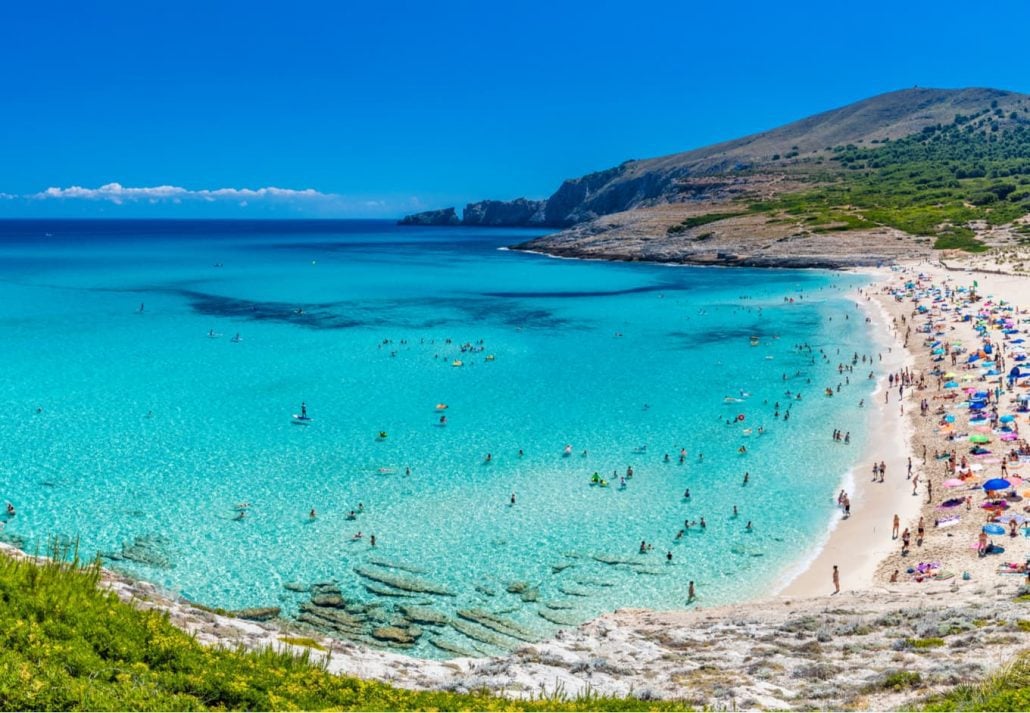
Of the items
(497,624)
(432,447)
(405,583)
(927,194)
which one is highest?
(927,194)

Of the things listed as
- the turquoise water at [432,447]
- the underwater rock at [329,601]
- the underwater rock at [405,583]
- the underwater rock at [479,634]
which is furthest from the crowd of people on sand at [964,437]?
the underwater rock at [329,601]

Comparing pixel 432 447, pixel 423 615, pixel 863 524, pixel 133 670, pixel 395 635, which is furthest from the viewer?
pixel 432 447

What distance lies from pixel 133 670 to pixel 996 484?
30249mm

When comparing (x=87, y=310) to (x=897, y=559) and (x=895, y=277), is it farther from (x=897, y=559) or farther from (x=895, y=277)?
(x=895, y=277)

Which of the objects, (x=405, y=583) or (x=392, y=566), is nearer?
(x=405, y=583)

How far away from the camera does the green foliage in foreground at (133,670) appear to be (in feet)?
30.7

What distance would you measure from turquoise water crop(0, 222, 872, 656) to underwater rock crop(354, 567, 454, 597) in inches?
11.1

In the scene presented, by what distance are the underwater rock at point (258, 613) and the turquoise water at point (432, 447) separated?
0.41 meters

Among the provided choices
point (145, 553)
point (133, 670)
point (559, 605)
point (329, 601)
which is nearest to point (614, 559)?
point (559, 605)

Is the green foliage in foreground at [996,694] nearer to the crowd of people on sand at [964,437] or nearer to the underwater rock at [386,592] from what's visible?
the crowd of people on sand at [964,437]

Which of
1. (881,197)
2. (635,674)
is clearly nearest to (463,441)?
(635,674)

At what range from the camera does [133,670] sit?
10352 mm

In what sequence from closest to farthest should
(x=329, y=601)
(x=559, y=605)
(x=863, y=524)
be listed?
(x=329, y=601) < (x=559, y=605) < (x=863, y=524)

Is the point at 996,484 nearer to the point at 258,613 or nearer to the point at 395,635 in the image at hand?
the point at 395,635
